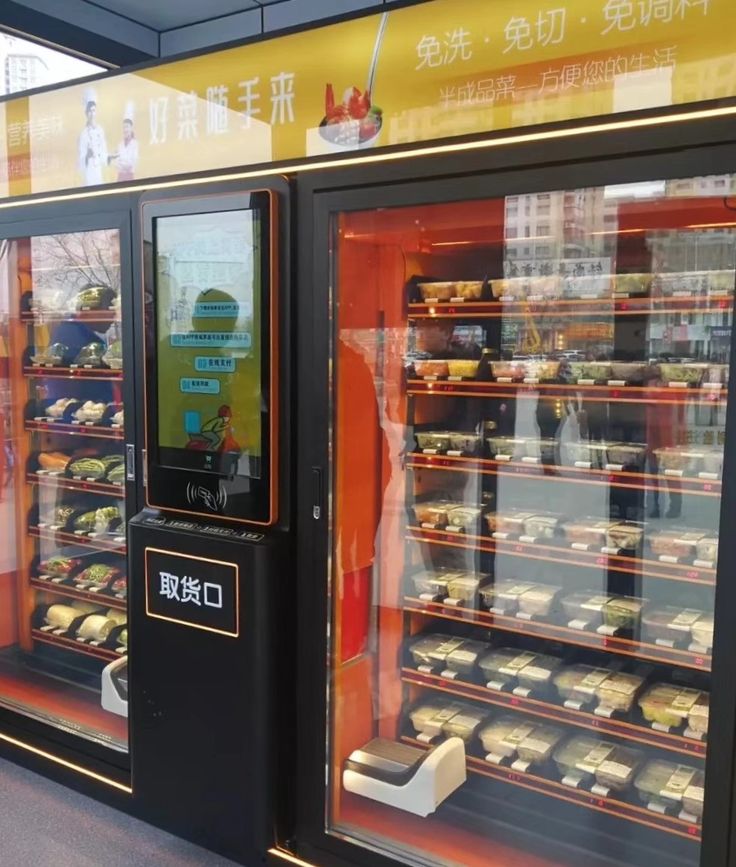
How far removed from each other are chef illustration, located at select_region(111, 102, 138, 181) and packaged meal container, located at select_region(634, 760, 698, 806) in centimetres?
237

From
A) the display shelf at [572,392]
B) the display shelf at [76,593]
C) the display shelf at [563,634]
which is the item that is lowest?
the display shelf at [76,593]

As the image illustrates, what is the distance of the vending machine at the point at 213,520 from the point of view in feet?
7.72

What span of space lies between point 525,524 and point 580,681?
49 centimetres

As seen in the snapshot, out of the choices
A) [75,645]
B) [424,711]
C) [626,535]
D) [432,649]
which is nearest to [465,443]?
[626,535]

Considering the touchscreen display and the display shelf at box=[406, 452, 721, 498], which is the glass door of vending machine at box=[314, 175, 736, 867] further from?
the touchscreen display

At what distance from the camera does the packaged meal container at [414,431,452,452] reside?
2.63 meters

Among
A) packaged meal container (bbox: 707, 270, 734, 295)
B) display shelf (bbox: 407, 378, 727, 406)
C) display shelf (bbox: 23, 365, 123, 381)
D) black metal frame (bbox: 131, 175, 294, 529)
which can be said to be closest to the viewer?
packaged meal container (bbox: 707, 270, 734, 295)

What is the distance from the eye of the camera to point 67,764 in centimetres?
296

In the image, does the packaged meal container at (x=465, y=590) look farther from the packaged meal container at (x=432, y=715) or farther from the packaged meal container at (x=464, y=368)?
the packaged meal container at (x=464, y=368)

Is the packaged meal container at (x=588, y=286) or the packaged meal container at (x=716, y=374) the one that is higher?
the packaged meal container at (x=588, y=286)

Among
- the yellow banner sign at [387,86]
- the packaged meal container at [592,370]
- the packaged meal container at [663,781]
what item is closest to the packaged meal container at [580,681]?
the packaged meal container at [663,781]

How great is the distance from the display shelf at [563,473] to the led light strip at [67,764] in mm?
1470

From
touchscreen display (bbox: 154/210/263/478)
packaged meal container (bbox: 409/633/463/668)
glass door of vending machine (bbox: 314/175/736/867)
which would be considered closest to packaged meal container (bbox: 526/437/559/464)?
glass door of vending machine (bbox: 314/175/736/867)

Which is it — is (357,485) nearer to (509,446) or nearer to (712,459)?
(509,446)
